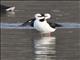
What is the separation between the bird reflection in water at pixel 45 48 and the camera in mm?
7270

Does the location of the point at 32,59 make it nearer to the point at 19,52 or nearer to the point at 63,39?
the point at 19,52

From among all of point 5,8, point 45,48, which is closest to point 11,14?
point 5,8

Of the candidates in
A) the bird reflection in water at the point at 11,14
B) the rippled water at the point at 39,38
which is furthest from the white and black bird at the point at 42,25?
the bird reflection in water at the point at 11,14

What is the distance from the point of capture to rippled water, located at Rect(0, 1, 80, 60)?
7410 mm

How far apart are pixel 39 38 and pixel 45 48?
703 millimetres

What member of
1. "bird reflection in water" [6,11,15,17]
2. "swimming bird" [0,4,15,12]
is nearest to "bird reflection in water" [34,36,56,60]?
"bird reflection in water" [6,11,15,17]

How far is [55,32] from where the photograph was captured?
8.91 meters

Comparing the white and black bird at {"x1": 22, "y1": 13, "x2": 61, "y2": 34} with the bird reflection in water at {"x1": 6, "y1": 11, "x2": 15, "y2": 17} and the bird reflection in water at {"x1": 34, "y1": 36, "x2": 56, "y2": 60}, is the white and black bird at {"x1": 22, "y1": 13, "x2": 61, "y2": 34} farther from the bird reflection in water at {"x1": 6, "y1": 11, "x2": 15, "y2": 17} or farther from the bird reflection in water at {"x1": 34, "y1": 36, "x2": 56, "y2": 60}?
the bird reflection in water at {"x1": 6, "y1": 11, "x2": 15, "y2": 17}

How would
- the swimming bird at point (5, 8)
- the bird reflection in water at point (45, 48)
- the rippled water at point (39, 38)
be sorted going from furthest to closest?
the swimming bird at point (5, 8) < the rippled water at point (39, 38) < the bird reflection in water at point (45, 48)

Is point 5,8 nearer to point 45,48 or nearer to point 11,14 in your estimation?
point 11,14

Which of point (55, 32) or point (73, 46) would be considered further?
point (55, 32)

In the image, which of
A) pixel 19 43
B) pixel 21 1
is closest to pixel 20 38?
pixel 19 43

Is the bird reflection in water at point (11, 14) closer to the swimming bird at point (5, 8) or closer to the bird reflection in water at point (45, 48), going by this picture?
the swimming bird at point (5, 8)

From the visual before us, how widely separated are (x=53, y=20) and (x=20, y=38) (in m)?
1.77
